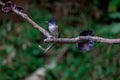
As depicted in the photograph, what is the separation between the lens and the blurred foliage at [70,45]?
Answer: 9.20 ft

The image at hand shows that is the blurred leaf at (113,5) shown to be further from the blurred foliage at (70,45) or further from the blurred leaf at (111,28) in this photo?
the blurred leaf at (111,28)

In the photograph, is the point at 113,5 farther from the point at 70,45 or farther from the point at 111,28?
the point at 70,45

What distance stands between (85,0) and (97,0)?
0.39 feet

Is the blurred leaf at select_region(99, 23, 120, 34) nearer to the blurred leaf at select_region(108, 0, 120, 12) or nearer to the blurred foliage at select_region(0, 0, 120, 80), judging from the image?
the blurred foliage at select_region(0, 0, 120, 80)

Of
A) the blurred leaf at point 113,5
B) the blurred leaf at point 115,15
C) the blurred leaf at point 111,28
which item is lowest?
the blurred leaf at point 111,28

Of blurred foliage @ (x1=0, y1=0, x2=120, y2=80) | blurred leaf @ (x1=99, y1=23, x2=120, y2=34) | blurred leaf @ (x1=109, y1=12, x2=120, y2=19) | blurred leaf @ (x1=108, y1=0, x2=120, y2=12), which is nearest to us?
blurred foliage @ (x1=0, y1=0, x2=120, y2=80)

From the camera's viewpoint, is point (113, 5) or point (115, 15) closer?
point (115, 15)

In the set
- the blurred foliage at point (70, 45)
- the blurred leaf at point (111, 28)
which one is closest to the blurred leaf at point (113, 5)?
the blurred foliage at point (70, 45)

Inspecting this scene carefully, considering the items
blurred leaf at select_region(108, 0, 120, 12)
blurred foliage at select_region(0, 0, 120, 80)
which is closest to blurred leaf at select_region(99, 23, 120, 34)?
blurred foliage at select_region(0, 0, 120, 80)

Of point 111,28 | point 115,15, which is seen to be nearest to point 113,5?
point 115,15

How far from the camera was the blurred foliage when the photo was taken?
2803 mm

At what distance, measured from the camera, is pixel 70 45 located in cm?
332

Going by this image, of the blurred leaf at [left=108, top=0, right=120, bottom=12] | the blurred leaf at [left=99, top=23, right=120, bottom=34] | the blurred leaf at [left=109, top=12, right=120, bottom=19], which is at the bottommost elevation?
the blurred leaf at [left=99, top=23, right=120, bottom=34]

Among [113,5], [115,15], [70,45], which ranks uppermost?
[113,5]
